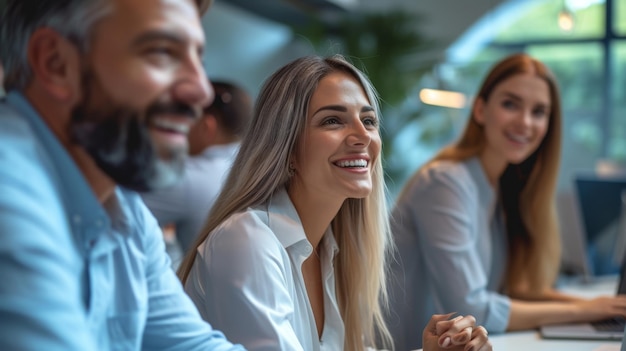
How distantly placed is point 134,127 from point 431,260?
1566 mm

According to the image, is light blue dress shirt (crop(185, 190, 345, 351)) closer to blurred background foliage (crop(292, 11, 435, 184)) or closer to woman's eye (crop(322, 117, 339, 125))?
woman's eye (crop(322, 117, 339, 125))

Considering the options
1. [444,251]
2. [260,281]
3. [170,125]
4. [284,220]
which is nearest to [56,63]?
[170,125]

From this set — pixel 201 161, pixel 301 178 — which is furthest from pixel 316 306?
pixel 201 161

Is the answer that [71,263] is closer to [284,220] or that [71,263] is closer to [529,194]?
[284,220]

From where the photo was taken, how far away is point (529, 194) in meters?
2.65

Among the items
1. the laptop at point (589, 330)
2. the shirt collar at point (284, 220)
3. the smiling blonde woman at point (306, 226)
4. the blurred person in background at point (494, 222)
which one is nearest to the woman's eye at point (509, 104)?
the blurred person in background at point (494, 222)

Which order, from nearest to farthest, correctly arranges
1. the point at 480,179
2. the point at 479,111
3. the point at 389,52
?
1. the point at 480,179
2. the point at 479,111
3. the point at 389,52

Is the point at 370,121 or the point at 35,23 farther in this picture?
the point at 370,121

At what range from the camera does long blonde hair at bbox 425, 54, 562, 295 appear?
2604 millimetres

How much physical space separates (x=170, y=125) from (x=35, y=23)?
206 millimetres

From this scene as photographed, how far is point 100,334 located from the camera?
3.12 feet

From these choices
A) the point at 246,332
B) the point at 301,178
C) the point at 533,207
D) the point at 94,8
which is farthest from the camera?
the point at 533,207

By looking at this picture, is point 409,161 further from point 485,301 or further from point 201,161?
point 485,301

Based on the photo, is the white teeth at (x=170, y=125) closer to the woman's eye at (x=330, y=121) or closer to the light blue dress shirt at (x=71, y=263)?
the light blue dress shirt at (x=71, y=263)
